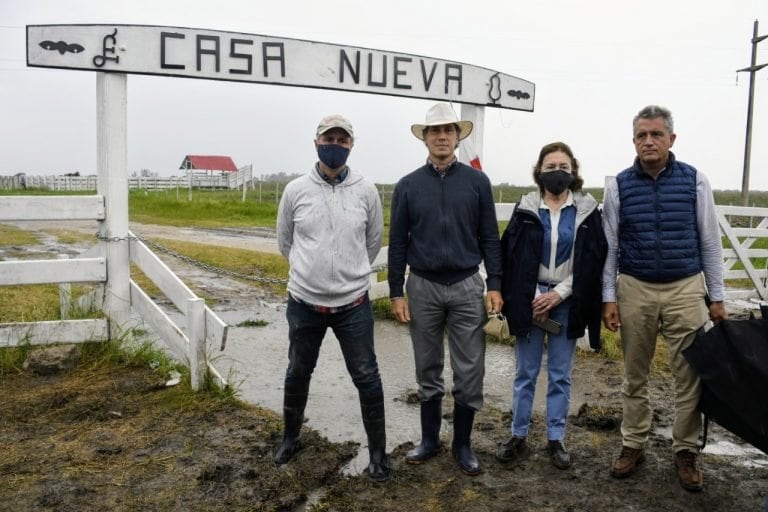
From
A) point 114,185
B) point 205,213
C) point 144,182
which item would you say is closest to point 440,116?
point 114,185

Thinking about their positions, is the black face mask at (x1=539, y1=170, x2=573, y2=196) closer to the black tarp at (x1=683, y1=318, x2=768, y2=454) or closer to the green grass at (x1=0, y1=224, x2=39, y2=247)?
the black tarp at (x1=683, y1=318, x2=768, y2=454)

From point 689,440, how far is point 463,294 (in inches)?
56.6

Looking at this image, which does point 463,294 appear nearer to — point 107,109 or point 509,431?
point 509,431

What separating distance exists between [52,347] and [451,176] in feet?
11.3

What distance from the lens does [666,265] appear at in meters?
3.56

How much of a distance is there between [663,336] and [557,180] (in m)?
1.04

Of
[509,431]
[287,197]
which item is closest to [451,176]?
[287,197]

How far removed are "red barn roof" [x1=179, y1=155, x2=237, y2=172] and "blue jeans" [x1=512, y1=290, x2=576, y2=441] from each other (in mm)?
54267

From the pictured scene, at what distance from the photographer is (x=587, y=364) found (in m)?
5.94

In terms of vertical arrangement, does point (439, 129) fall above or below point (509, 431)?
above

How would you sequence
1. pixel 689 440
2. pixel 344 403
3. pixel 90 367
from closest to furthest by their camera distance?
1. pixel 689 440
2. pixel 344 403
3. pixel 90 367

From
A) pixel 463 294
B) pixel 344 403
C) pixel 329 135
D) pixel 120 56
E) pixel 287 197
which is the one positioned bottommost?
pixel 344 403

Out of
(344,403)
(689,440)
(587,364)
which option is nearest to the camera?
(689,440)

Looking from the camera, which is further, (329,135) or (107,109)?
(107,109)
